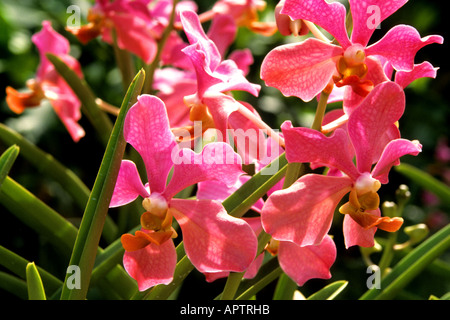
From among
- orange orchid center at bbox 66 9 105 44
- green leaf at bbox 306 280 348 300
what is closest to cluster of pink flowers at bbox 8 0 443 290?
green leaf at bbox 306 280 348 300

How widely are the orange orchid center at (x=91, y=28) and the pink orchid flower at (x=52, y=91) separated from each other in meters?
0.06

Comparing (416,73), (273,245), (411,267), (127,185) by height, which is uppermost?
(416,73)

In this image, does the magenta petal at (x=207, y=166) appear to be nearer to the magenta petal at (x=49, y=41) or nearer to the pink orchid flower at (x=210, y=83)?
the pink orchid flower at (x=210, y=83)

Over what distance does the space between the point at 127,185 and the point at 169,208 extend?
0.18 ft

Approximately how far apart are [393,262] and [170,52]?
64 centimetres

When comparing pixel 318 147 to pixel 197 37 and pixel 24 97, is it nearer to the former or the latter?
pixel 197 37

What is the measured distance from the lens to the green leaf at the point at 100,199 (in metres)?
0.59

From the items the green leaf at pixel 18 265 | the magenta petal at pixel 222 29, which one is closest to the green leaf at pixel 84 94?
the magenta petal at pixel 222 29

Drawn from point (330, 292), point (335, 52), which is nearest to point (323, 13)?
point (335, 52)

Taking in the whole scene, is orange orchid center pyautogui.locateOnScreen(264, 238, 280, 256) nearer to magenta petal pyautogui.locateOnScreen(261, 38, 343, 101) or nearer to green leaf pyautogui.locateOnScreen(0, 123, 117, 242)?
magenta petal pyautogui.locateOnScreen(261, 38, 343, 101)

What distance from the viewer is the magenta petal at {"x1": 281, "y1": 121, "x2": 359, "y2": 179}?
0.55 metres

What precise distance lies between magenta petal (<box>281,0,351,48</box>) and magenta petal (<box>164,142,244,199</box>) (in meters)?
0.16

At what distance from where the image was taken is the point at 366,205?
0.59m

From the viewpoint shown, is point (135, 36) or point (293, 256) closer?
point (293, 256)
